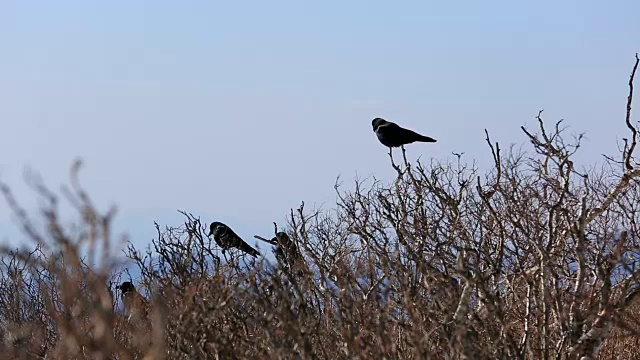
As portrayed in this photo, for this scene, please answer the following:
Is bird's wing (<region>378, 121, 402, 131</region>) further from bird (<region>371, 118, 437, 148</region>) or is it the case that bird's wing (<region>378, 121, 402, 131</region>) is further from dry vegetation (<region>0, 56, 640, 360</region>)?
dry vegetation (<region>0, 56, 640, 360</region>)

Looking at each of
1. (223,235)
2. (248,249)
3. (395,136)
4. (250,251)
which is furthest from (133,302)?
(395,136)

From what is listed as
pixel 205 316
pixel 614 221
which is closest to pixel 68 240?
pixel 205 316

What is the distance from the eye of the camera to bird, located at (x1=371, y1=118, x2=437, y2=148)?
1250 cm

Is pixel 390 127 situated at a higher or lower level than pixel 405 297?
higher

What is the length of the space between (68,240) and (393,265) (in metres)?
3.72

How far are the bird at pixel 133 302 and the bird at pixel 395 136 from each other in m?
3.32

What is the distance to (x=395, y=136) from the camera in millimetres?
12508

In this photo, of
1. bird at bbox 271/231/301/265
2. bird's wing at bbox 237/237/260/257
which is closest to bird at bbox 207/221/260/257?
bird's wing at bbox 237/237/260/257

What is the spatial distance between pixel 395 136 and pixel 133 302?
6.33 meters

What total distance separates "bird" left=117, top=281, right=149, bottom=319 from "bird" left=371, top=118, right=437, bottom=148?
10.9ft

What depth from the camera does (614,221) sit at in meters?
9.42

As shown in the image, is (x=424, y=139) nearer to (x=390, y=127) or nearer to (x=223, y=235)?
(x=390, y=127)

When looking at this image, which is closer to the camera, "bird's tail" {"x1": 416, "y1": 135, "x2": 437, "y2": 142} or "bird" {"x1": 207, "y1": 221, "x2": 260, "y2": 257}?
"bird" {"x1": 207, "y1": 221, "x2": 260, "y2": 257}

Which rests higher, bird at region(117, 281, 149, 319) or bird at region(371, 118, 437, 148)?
bird at region(371, 118, 437, 148)
